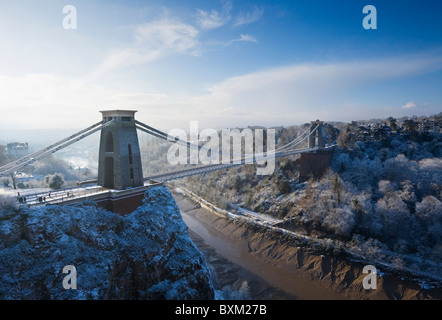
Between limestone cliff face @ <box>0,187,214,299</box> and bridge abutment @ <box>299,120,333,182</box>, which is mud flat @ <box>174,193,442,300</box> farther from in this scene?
bridge abutment @ <box>299,120,333,182</box>

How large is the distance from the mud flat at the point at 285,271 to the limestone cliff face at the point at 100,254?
6770 mm

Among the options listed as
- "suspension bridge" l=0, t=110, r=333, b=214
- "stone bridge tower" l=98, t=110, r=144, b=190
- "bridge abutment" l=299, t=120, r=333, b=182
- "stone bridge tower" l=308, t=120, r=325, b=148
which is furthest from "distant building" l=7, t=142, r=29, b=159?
"stone bridge tower" l=308, t=120, r=325, b=148

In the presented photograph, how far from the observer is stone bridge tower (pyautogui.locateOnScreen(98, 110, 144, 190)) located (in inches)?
705

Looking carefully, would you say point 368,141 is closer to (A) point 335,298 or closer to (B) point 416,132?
(B) point 416,132

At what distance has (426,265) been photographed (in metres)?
20.5

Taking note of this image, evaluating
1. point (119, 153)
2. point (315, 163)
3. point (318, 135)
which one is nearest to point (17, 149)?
point (119, 153)

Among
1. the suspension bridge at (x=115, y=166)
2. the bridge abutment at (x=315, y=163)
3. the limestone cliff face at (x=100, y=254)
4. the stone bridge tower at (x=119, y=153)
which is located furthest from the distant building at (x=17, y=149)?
the bridge abutment at (x=315, y=163)

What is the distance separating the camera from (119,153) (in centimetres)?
1780

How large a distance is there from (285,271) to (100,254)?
54.0 ft

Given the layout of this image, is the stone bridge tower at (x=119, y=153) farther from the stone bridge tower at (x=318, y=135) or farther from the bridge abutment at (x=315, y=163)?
the stone bridge tower at (x=318, y=135)

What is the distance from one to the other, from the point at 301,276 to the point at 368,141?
975 inches

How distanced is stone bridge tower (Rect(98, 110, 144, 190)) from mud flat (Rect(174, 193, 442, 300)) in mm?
11818

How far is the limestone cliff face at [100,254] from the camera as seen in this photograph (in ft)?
38.2
